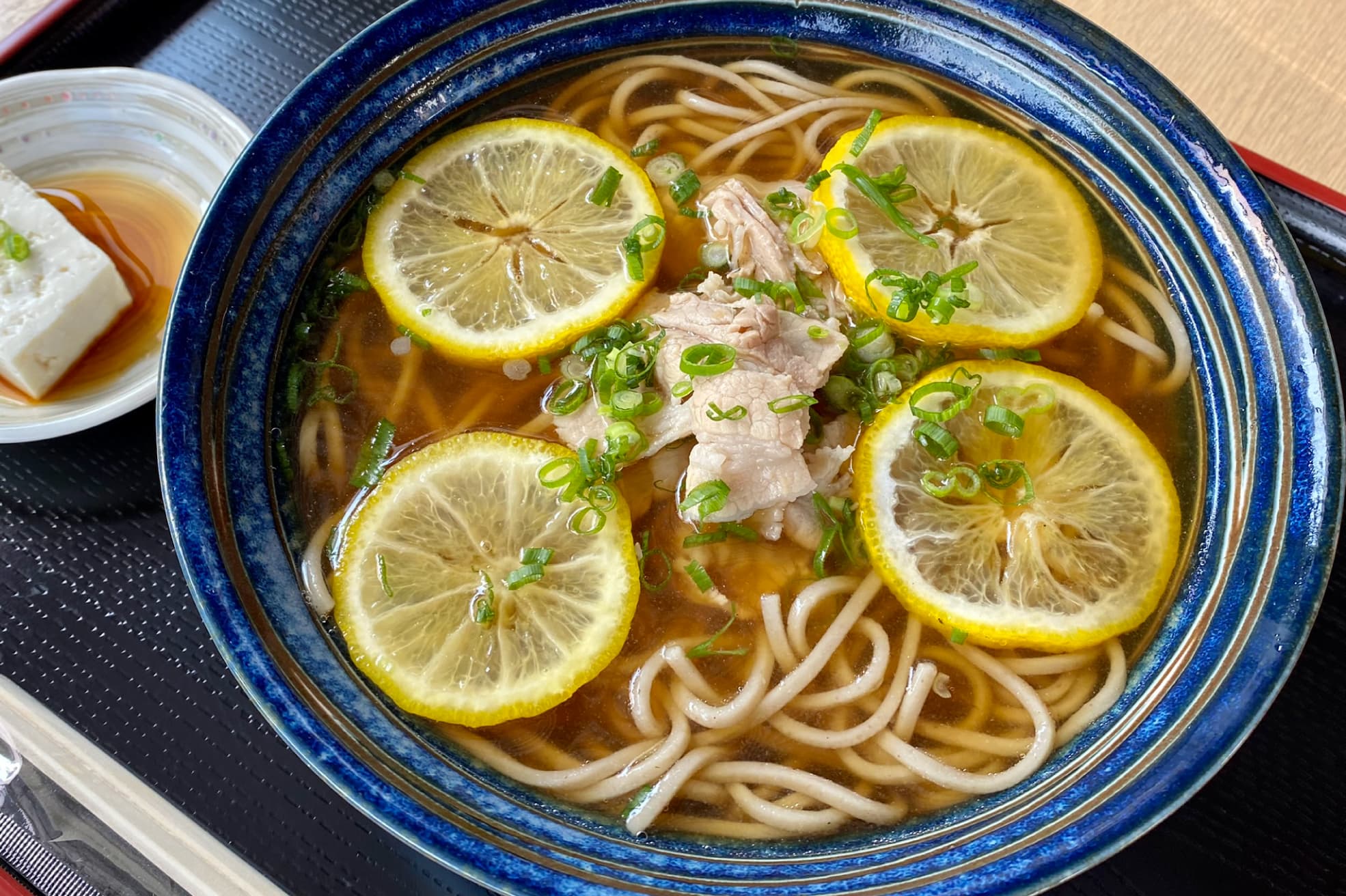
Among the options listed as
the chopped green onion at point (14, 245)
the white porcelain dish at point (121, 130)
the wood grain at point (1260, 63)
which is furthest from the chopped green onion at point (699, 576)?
the wood grain at point (1260, 63)

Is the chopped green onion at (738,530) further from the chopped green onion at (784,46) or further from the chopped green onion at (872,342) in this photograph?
the chopped green onion at (784,46)

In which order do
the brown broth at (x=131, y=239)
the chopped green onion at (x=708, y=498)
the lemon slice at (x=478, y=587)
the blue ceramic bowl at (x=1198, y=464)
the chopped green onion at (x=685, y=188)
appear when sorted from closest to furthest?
the blue ceramic bowl at (x=1198, y=464), the lemon slice at (x=478, y=587), the chopped green onion at (x=708, y=498), the chopped green onion at (x=685, y=188), the brown broth at (x=131, y=239)

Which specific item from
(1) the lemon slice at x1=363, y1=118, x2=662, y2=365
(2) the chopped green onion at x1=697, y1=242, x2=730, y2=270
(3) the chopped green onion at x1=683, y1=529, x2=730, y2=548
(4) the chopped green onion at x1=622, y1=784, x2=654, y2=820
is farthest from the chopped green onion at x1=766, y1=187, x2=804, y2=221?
(4) the chopped green onion at x1=622, y1=784, x2=654, y2=820

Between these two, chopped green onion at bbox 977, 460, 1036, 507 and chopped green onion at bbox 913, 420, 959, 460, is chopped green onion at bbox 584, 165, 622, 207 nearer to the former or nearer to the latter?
chopped green onion at bbox 913, 420, 959, 460

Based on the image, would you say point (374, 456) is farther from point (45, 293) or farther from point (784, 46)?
point (784, 46)

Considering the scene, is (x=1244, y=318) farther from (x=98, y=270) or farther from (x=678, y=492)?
(x=98, y=270)

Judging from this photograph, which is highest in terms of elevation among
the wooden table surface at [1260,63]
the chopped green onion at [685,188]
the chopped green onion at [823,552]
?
the wooden table surface at [1260,63]

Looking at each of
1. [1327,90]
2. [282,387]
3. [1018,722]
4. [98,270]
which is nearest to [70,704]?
[282,387]
